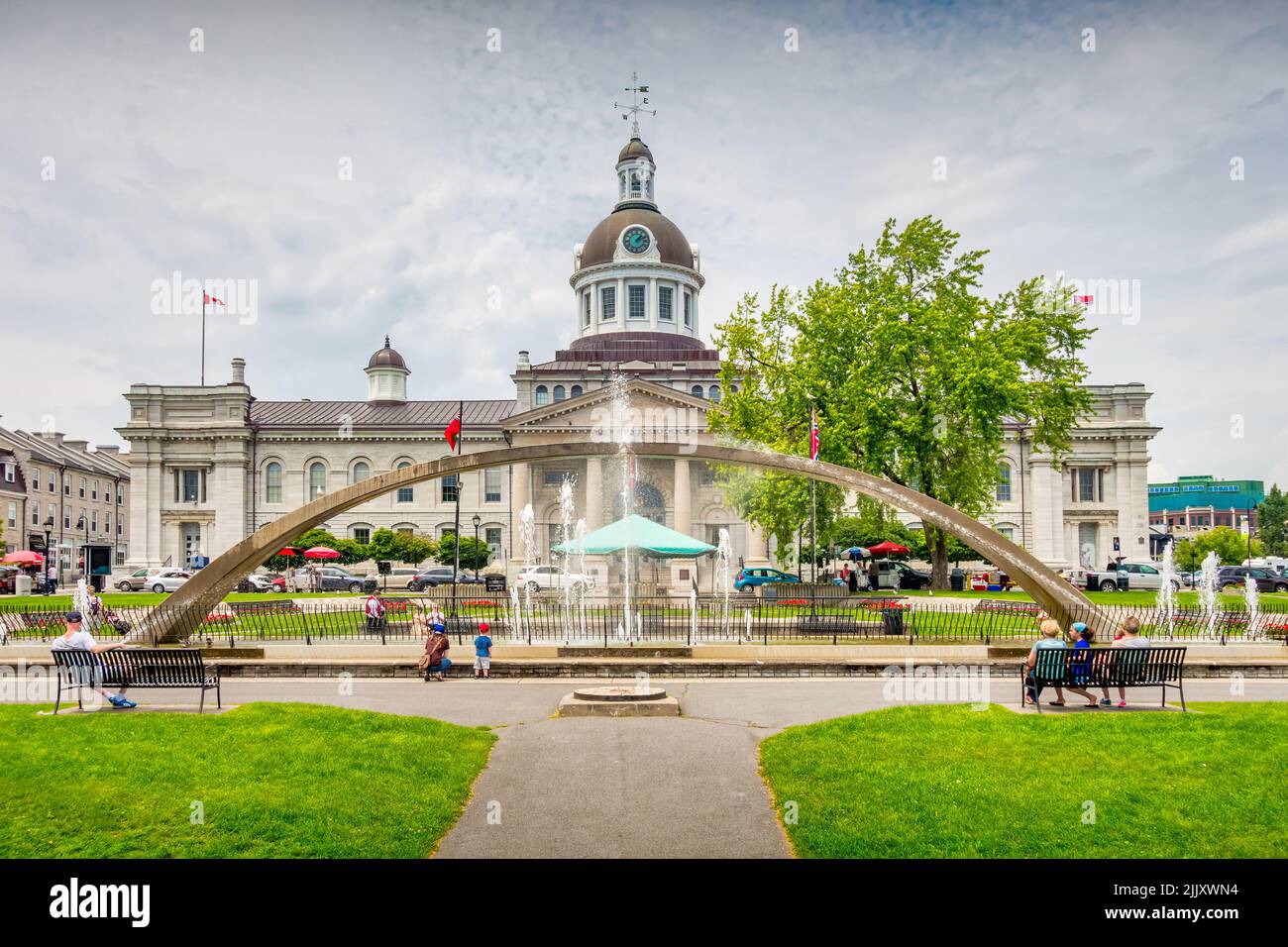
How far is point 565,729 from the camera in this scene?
11641 mm

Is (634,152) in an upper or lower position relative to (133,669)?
upper

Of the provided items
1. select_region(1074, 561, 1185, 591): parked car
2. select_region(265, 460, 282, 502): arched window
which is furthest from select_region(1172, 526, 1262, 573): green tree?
select_region(265, 460, 282, 502): arched window

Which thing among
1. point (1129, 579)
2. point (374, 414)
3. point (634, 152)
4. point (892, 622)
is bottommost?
point (1129, 579)

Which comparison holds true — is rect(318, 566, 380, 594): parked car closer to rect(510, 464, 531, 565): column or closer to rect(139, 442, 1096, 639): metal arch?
rect(510, 464, 531, 565): column

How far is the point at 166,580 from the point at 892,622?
43010mm

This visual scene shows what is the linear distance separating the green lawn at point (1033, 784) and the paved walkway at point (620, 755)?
54 centimetres

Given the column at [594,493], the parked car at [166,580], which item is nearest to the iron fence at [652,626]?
the parked car at [166,580]

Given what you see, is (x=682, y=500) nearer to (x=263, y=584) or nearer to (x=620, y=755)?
(x=263, y=584)

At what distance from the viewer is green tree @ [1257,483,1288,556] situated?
111438mm

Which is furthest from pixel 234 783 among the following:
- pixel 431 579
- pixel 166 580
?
pixel 166 580

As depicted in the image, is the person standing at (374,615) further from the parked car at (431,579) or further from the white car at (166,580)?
the white car at (166,580)

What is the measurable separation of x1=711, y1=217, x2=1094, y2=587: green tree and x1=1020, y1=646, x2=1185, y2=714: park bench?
21.0m

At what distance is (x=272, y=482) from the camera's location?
2808 inches
